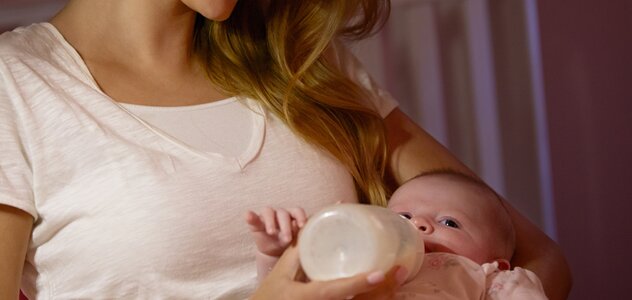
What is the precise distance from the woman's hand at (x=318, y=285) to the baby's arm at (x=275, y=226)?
0.7 inches

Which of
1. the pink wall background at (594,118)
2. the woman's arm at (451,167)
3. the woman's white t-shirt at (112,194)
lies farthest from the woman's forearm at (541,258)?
the pink wall background at (594,118)

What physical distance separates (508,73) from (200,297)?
118 centimetres

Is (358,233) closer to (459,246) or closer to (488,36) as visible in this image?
(459,246)

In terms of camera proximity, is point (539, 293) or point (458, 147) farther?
point (458, 147)

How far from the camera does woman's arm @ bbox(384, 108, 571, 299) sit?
1672 mm

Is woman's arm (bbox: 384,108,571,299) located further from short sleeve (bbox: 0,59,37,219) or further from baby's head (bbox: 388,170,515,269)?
short sleeve (bbox: 0,59,37,219)

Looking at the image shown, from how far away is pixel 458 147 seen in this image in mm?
2467

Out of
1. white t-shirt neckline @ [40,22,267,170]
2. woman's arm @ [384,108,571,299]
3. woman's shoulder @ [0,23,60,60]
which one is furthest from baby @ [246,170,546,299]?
woman's shoulder @ [0,23,60,60]

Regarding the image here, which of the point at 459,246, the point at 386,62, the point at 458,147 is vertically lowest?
the point at 458,147

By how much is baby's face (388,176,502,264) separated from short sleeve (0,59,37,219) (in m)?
0.48

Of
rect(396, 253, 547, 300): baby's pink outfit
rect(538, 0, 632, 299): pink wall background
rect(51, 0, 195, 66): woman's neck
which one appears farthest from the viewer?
rect(538, 0, 632, 299): pink wall background

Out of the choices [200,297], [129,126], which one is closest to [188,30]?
[129,126]

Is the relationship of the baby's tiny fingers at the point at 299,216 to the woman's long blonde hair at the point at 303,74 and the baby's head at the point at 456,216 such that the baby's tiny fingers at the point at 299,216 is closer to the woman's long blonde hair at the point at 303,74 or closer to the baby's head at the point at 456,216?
the baby's head at the point at 456,216

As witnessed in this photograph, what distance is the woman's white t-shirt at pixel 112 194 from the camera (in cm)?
142
